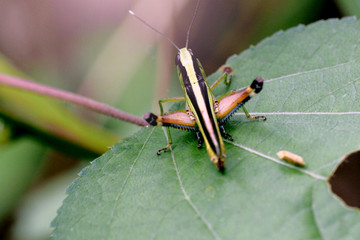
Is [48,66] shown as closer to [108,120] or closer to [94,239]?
[108,120]

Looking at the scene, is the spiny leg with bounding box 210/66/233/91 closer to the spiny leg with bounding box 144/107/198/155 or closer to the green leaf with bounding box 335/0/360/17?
the spiny leg with bounding box 144/107/198/155

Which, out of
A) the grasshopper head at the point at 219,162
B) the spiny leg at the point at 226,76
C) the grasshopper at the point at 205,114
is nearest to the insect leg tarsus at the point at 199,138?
the grasshopper at the point at 205,114

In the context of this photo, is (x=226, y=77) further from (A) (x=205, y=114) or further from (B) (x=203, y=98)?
(A) (x=205, y=114)

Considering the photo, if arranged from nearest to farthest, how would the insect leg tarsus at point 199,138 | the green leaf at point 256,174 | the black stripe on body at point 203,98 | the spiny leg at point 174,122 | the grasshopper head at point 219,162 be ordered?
the green leaf at point 256,174 < the grasshopper head at point 219,162 < the black stripe on body at point 203,98 < the insect leg tarsus at point 199,138 < the spiny leg at point 174,122

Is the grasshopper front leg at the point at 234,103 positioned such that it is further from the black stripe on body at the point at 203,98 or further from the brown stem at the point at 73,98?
the brown stem at the point at 73,98

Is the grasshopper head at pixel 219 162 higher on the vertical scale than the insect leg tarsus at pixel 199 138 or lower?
lower

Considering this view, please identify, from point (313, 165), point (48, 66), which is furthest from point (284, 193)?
point (48, 66)

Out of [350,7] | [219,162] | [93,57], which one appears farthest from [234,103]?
[93,57]
